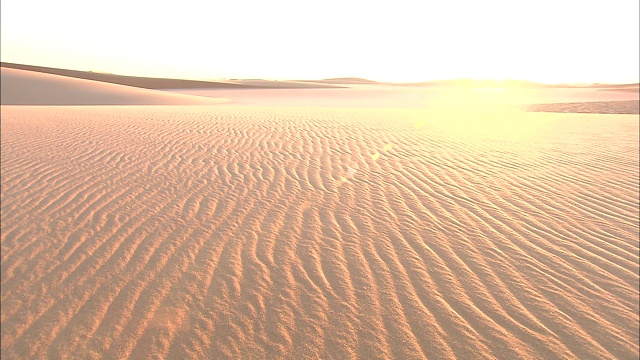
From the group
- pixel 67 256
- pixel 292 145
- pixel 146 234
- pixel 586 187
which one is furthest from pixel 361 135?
pixel 67 256

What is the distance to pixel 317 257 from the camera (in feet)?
11.9

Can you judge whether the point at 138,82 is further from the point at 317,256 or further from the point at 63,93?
the point at 317,256

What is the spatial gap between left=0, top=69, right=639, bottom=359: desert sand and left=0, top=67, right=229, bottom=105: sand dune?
1806 centimetres

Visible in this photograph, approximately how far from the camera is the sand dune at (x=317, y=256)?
2.64m

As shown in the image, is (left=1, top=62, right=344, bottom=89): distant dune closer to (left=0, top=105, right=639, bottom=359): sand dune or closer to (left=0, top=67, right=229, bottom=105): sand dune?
(left=0, top=67, right=229, bottom=105): sand dune

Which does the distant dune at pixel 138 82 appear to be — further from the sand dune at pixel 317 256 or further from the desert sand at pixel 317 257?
the desert sand at pixel 317 257

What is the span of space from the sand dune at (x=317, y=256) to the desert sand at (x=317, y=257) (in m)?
0.02

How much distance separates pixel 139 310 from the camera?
289 cm

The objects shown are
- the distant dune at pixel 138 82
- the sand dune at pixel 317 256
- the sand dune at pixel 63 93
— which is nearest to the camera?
the sand dune at pixel 317 256

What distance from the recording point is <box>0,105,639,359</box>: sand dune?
2645 mm

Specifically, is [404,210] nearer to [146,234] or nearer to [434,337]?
[434,337]

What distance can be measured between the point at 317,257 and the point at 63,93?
26603 mm

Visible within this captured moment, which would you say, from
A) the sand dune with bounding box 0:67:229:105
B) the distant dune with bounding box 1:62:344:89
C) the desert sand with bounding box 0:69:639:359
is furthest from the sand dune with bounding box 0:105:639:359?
the distant dune with bounding box 1:62:344:89

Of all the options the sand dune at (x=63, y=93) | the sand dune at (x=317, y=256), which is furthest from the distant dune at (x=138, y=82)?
the sand dune at (x=317, y=256)
